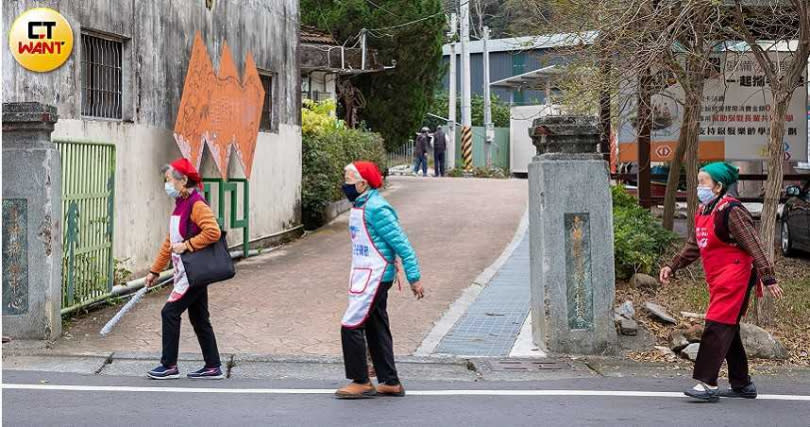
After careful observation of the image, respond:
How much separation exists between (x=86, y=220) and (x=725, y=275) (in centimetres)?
625

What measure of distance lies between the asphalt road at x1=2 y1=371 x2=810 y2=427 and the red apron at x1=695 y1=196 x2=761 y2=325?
2.11 feet

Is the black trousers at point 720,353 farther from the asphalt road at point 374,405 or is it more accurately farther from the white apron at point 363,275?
the white apron at point 363,275

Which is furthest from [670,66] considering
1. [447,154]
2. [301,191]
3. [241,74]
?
[447,154]

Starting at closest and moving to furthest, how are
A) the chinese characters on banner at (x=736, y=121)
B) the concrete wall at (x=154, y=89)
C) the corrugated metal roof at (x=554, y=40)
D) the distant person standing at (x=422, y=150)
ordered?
the concrete wall at (x=154, y=89) → the corrugated metal roof at (x=554, y=40) → the chinese characters on banner at (x=736, y=121) → the distant person standing at (x=422, y=150)

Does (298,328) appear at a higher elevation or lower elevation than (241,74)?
lower

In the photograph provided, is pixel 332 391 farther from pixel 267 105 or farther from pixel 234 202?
pixel 267 105

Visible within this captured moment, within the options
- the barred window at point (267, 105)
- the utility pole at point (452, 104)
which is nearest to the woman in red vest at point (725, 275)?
the barred window at point (267, 105)

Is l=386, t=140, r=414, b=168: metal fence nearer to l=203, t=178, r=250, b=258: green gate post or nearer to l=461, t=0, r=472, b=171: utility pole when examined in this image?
l=461, t=0, r=472, b=171: utility pole

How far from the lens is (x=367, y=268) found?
7.87 m

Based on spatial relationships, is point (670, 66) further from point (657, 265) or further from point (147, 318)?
point (147, 318)

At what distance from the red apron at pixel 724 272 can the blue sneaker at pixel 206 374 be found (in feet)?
11.9

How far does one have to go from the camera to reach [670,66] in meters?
13.0

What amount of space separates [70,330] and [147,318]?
0.91 metres

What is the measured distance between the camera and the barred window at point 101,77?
12.4 meters
